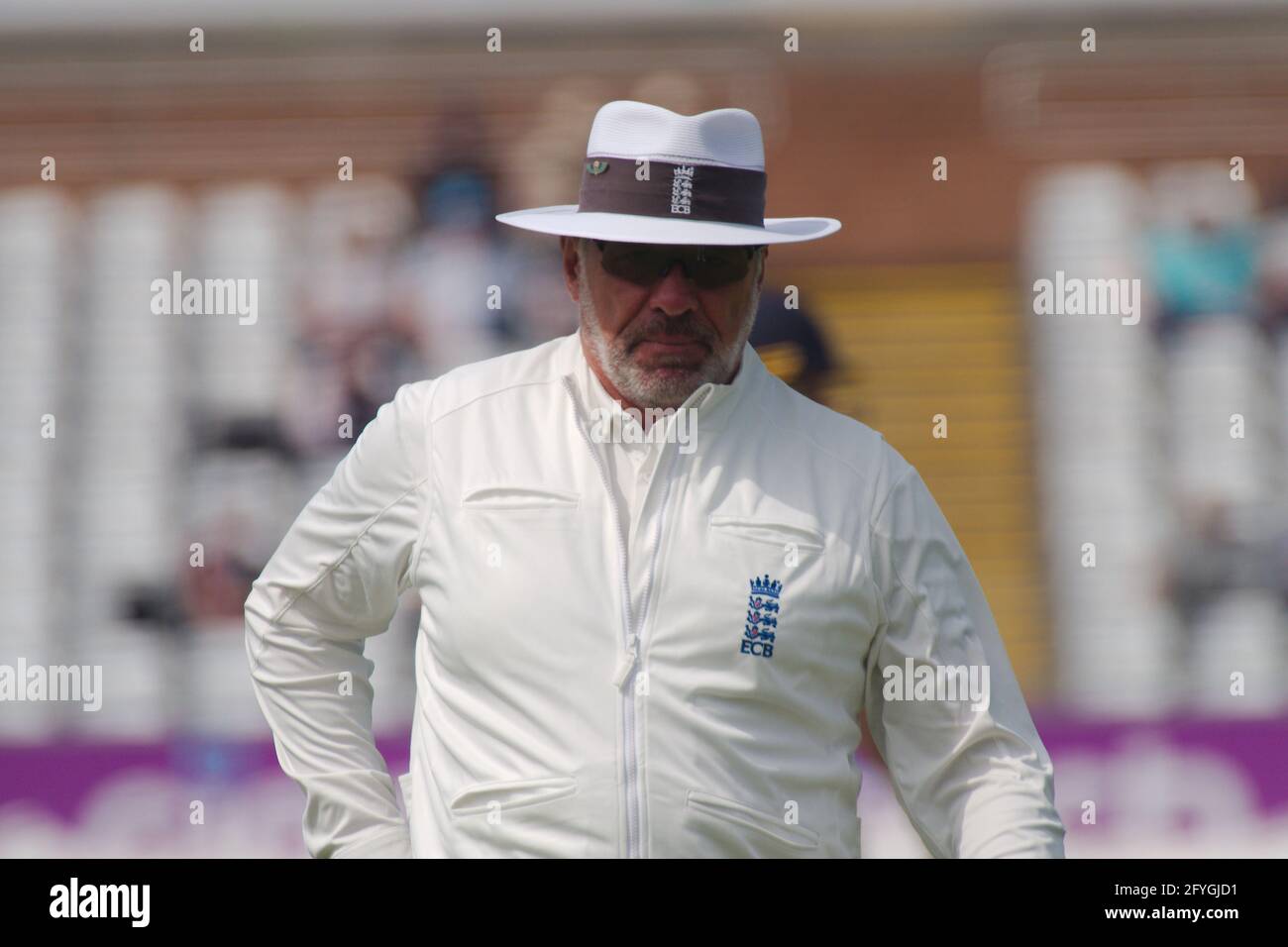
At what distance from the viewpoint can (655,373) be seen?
2.25 m

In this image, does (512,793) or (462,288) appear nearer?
(512,793)

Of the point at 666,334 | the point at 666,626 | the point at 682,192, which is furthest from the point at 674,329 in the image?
the point at 666,626

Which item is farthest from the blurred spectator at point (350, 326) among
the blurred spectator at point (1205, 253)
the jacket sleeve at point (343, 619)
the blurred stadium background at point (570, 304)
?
the jacket sleeve at point (343, 619)

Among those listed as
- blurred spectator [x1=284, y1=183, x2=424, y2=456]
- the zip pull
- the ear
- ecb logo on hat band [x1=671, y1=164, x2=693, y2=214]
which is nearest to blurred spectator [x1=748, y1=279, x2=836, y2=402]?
blurred spectator [x1=284, y1=183, x2=424, y2=456]

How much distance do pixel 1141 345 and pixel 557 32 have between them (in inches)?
86.9

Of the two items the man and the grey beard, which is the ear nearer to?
the man

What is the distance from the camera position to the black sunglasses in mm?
2250

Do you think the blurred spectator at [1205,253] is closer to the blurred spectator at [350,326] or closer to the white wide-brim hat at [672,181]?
the blurred spectator at [350,326]

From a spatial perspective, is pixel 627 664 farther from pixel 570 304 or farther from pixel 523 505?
pixel 570 304

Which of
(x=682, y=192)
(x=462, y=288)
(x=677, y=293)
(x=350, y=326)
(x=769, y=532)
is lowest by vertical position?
(x=769, y=532)

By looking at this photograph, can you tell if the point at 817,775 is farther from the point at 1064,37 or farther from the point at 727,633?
the point at 1064,37

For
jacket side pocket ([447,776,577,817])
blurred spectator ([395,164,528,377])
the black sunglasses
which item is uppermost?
blurred spectator ([395,164,528,377])

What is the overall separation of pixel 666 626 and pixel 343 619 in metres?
0.54

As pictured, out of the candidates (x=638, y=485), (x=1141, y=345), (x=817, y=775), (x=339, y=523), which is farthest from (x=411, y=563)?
(x=1141, y=345)
